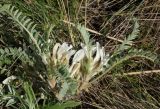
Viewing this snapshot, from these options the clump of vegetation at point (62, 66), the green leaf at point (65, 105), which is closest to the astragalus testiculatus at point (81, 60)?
the clump of vegetation at point (62, 66)

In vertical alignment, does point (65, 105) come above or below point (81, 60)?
below

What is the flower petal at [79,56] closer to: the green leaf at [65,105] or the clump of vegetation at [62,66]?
the clump of vegetation at [62,66]

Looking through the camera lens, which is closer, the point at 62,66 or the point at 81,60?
the point at 62,66

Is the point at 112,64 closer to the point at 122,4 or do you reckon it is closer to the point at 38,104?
the point at 38,104

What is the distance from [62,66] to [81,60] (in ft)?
0.47

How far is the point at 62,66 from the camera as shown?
1.46 metres

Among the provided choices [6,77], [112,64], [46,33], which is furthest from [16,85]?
[112,64]

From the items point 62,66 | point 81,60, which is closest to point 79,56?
point 81,60

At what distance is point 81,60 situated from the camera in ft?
5.19

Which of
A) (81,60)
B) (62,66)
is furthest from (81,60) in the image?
(62,66)

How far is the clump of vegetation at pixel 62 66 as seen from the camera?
152 centimetres

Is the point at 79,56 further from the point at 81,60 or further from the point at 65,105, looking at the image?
the point at 65,105

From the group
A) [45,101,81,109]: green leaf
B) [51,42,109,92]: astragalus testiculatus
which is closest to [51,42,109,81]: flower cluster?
[51,42,109,92]: astragalus testiculatus

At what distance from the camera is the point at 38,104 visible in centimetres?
162
